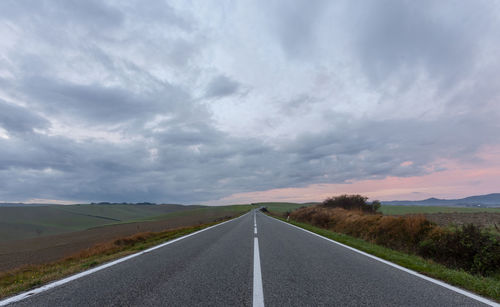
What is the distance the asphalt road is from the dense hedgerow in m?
3.82

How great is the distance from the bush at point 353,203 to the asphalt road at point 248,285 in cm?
2291

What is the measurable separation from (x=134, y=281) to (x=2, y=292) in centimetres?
230

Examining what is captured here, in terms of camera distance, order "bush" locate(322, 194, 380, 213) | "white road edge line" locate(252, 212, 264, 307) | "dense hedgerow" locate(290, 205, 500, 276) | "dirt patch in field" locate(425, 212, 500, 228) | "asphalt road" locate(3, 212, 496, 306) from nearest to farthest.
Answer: "white road edge line" locate(252, 212, 264, 307) → "asphalt road" locate(3, 212, 496, 306) → "dense hedgerow" locate(290, 205, 500, 276) → "dirt patch in field" locate(425, 212, 500, 228) → "bush" locate(322, 194, 380, 213)

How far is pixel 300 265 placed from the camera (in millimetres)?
6668

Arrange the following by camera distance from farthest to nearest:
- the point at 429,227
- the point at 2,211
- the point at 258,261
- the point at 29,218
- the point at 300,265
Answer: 1. the point at 2,211
2. the point at 29,218
3. the point at 429,227
4. the point at 258,261
5. the point at 300,265

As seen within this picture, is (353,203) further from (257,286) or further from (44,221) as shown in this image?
(44,221)

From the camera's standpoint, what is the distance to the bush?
2797cm

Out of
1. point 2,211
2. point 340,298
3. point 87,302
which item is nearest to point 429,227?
point 340,298

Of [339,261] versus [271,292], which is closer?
[271,292]

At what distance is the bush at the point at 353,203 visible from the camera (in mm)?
27969

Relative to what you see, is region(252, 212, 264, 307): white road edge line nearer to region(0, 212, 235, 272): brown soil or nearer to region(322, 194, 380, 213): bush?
region(0, 212, 235, 272): brown soil

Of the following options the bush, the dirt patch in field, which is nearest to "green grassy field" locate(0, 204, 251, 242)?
the bush

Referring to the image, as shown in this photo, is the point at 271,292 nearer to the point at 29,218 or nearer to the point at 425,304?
the point at 425,304

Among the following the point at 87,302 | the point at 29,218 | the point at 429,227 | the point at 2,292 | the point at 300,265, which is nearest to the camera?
the point at 87,302
